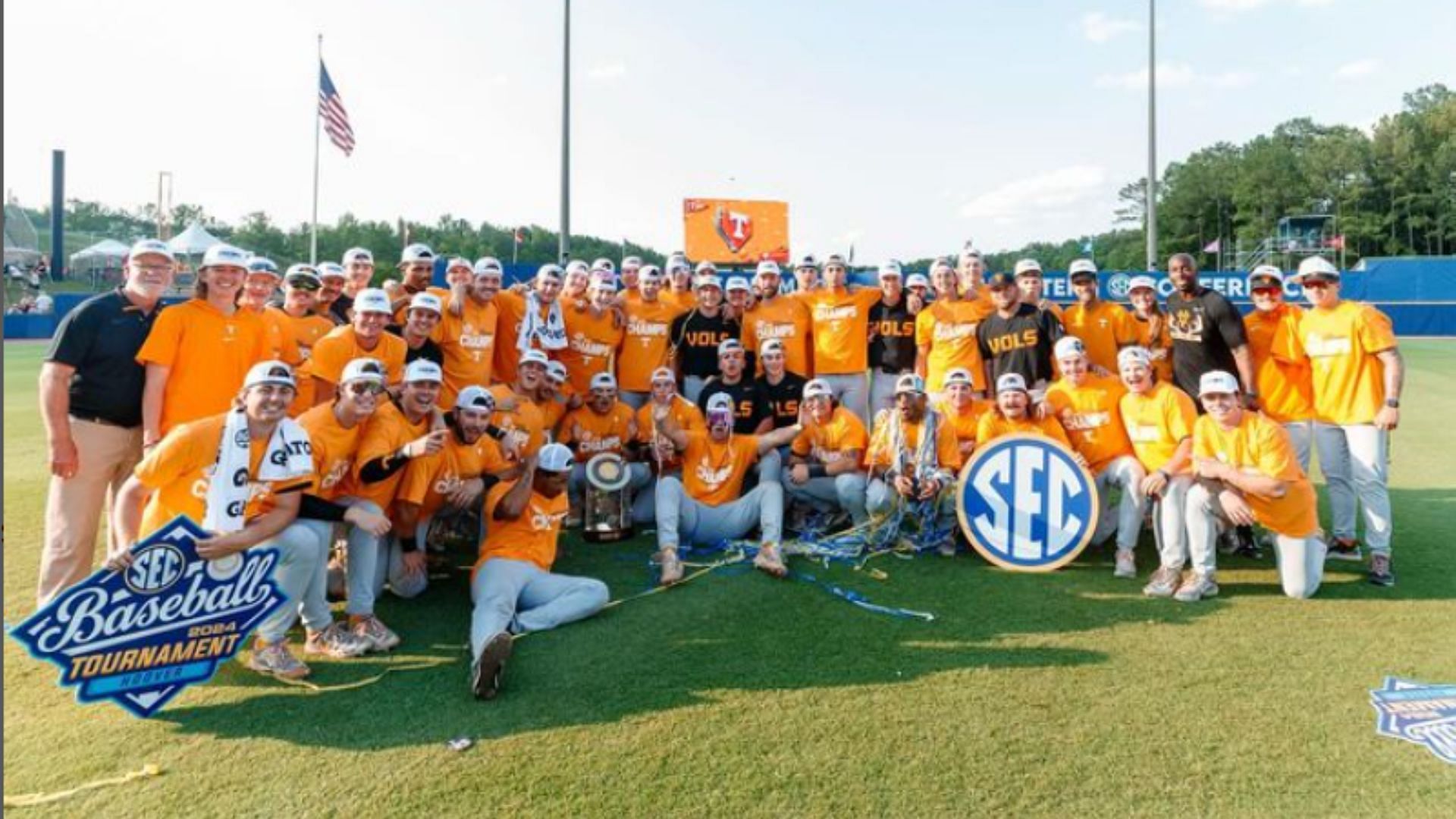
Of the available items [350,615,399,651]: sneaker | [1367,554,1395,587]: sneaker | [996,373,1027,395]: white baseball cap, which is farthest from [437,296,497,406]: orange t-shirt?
[1367,554,1395,587]: sneaker

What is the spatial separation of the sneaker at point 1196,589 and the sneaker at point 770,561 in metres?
2.41

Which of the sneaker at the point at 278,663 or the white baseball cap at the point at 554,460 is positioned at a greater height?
the white baseball cap at the point at 554,460

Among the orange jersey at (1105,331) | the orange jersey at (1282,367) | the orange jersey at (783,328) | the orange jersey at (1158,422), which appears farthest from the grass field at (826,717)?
the orange jersey at (783,328)

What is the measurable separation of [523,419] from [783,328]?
2.73 meters

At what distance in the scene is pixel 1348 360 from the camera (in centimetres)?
557

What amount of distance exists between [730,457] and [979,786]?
3.64 meters

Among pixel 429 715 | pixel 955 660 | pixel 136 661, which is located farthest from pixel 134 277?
pixel 955 660

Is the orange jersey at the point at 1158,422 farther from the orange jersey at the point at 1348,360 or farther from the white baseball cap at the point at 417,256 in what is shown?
the white baseball cap at the point at 417,256

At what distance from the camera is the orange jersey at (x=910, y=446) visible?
6.17m

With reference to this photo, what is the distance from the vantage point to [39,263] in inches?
1869

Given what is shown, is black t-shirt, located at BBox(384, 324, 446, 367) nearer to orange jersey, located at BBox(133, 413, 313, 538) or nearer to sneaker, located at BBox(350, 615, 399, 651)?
orange jersey, located at BBox(133, 413, 313, 538)

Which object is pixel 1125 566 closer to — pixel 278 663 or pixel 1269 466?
pixel 1269 466

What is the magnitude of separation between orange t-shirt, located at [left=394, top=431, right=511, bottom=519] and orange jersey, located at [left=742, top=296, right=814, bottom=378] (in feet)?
9.87

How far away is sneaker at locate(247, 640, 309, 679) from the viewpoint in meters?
4.05
